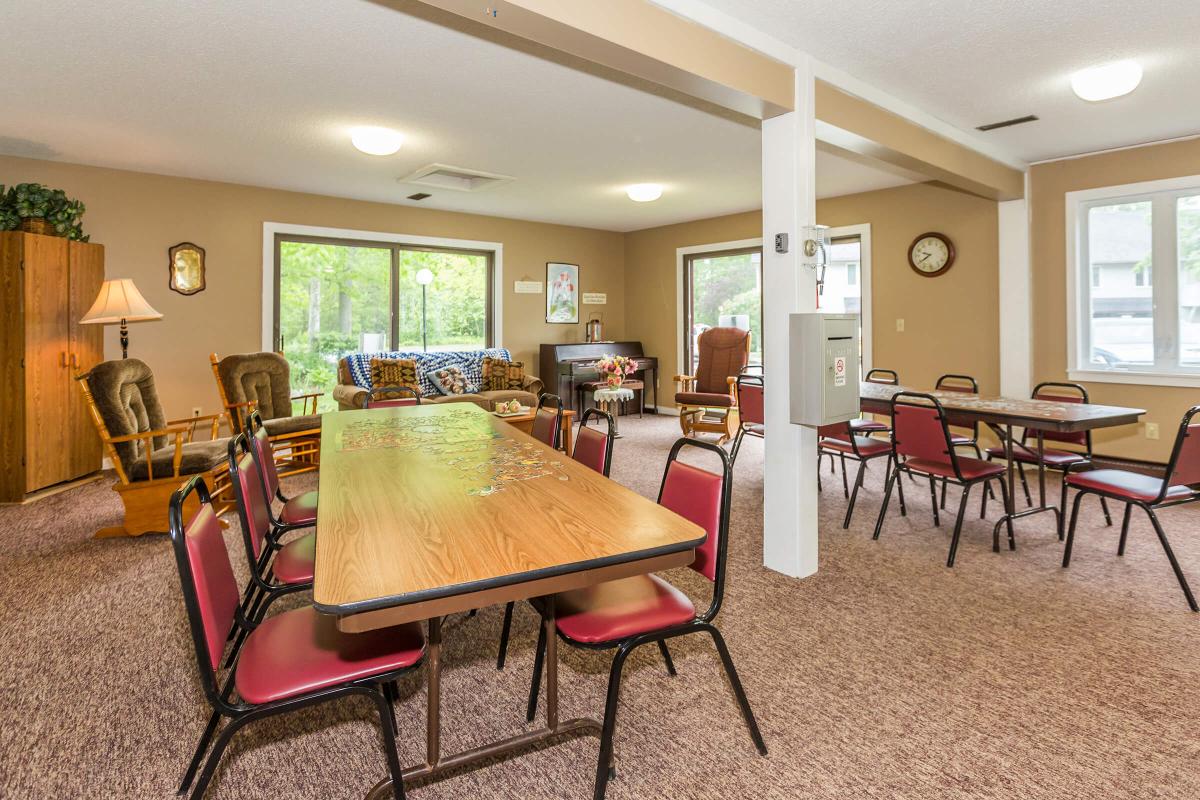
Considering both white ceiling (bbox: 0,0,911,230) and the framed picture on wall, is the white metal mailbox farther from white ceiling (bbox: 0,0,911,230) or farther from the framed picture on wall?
the framed picture on wall

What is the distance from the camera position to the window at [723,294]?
312 inches

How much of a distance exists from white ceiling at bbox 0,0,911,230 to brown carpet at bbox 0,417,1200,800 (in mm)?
2605

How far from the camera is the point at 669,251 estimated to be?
8656 mm

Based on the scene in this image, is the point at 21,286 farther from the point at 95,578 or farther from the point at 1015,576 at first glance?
the point at 1015,576

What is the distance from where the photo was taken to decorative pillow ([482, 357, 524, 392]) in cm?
719

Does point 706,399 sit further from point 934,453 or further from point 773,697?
point 773,697

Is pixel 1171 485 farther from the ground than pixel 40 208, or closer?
closer

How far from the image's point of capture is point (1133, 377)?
507cm

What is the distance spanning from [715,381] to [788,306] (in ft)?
15.0

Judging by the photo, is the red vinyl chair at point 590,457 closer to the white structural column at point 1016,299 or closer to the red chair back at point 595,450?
the red chair back at point 595,450

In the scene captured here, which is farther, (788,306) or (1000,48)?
(1000,48)

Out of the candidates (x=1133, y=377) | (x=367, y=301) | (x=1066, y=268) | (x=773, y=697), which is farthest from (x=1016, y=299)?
(x=367, y=301)

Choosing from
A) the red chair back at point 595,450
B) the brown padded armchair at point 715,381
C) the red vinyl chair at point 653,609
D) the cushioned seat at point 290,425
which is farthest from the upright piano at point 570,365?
the red vinyl chair at point 653,609

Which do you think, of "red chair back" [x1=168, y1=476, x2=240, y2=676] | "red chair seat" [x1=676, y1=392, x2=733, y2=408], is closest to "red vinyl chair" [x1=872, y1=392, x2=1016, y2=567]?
"red chair back" [x1=168, y1=476, x2=240, y2=676]
